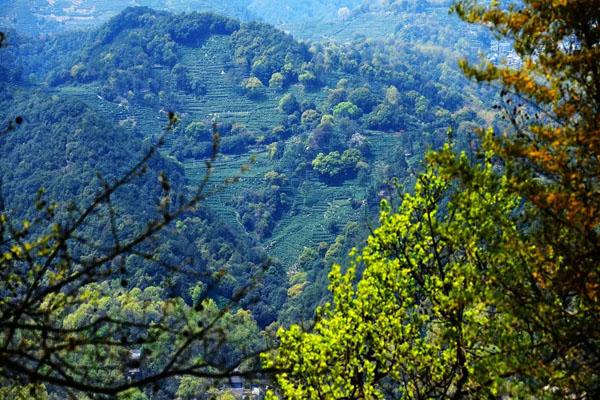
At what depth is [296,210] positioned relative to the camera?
96.8 meters

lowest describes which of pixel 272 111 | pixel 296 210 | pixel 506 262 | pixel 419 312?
pixel 296 210

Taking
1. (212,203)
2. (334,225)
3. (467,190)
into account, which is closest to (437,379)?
(467,190)

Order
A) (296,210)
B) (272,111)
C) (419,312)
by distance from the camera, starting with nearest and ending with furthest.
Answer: (419,312) < (296,210) < (272,111)

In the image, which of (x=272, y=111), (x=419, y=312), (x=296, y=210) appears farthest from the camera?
(x=272, y=111)

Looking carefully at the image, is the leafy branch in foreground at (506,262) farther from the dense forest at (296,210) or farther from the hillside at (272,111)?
the hillside at (272,111)

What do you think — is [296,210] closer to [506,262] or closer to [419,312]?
[419,312]

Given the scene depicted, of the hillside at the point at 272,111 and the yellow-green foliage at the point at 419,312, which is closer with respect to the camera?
the yellow-green foliage at the point at 419,312

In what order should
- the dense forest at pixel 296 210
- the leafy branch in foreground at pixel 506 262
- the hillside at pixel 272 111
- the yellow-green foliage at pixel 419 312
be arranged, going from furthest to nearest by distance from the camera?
the hillside at pixel 272 111
the yellow-green foliage at pixel 419 312
the leafy branch in foreground at pixel 506 262
the dense forest at pixel 296 210

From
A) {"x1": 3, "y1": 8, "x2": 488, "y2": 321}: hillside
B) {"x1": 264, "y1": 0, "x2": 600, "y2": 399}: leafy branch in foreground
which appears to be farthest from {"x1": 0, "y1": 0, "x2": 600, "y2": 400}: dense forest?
{"x1": 3, "y1": 8, "x2": 488, "y2": 321}: hillside

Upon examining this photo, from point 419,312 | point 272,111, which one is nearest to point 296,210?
point 272,111

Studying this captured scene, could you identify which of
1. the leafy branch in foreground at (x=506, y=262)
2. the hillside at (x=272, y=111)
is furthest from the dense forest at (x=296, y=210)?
the hillside at (x=272, y=111)

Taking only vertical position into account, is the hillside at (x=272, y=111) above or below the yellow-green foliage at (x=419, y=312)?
below

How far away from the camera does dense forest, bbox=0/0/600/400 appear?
4.17 metres

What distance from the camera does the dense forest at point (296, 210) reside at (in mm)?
4168
